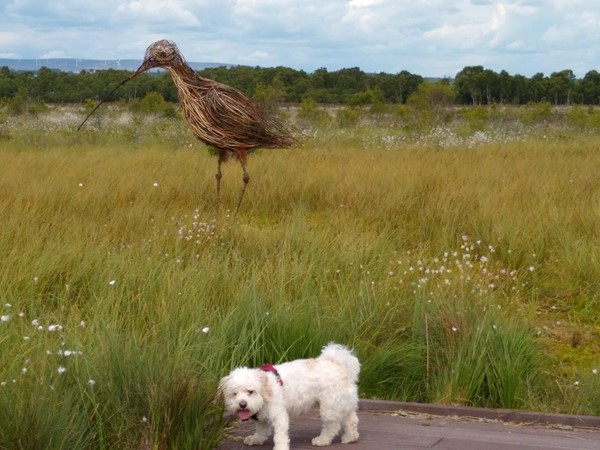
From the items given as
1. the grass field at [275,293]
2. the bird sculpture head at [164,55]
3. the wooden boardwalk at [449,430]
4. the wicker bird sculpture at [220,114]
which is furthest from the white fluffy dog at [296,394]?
the bird sculpture head at [164,55]

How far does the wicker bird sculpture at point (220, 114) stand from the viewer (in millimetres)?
10625

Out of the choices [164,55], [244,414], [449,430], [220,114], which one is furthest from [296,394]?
[164,55]

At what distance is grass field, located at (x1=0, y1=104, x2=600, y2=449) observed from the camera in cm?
495

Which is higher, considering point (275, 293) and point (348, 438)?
point (275, 293)

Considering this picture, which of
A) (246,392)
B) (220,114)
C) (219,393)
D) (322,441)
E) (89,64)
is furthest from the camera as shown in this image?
(89,64)

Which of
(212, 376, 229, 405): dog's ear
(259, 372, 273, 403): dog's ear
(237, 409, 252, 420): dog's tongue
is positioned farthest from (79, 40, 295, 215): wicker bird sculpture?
(237, 409, 252, 420): dog's tongue

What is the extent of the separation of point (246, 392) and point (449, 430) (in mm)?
1356

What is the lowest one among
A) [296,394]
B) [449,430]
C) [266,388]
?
[449,430]

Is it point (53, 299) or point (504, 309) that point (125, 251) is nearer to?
point (53, 299)

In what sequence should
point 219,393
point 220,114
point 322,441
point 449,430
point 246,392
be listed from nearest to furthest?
point 246,392 → point 219,393 → point 322,441 → point 449,430 → point 220,114

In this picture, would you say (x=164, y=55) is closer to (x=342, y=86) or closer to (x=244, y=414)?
(x=244, y=414)

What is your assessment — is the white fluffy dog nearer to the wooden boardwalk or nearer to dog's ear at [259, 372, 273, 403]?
dog's ear at [259, 372, 273, 403]

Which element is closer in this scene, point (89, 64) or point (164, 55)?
point (164, 55)

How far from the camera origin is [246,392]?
4.62m
